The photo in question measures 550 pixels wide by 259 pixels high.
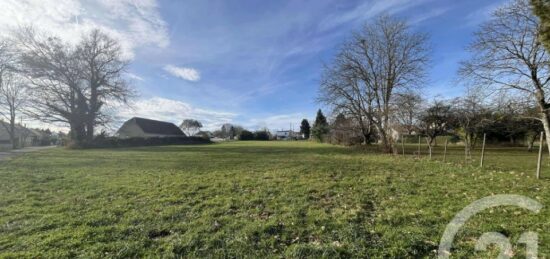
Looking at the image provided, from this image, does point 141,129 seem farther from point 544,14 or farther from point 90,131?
point 544,14

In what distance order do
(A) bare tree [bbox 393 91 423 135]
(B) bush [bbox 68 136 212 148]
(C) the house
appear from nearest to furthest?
1. (A) bare tree [bbox 393 91 423 135]
2. (B) bush [bbox 68 136 212 148]
3. (C) the house

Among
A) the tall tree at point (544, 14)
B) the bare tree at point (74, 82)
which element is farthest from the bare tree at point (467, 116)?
the bare tree at point (74, 82)

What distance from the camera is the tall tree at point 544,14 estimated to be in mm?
5625

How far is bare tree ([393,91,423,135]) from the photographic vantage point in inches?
682

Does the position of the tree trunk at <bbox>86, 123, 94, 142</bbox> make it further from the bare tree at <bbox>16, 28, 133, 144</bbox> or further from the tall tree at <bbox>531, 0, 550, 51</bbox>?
the tall tree at <bbox>531, 0, 550, 51</bbox>

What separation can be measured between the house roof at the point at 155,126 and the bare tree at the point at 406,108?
3870cm

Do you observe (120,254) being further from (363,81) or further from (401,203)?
(363,81)

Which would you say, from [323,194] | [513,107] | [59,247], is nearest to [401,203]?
[323,194]

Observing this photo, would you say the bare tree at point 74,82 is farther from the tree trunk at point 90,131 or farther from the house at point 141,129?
the house at point 141,129

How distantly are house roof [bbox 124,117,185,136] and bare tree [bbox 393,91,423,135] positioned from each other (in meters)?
38.7

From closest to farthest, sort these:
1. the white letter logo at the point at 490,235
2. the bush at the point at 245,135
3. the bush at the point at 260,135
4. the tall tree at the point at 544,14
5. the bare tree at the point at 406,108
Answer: the white letter logo at the point at 490,235
the tall tree at the point at 544,14
the bare tree at the point at 406,108
the bush at the point at 245,135
the bush at the point at 260,135

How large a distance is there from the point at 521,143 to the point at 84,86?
169 feet

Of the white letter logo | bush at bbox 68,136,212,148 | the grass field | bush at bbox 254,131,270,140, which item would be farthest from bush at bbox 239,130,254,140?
the white letter logo

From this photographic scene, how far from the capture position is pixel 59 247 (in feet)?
9.90
